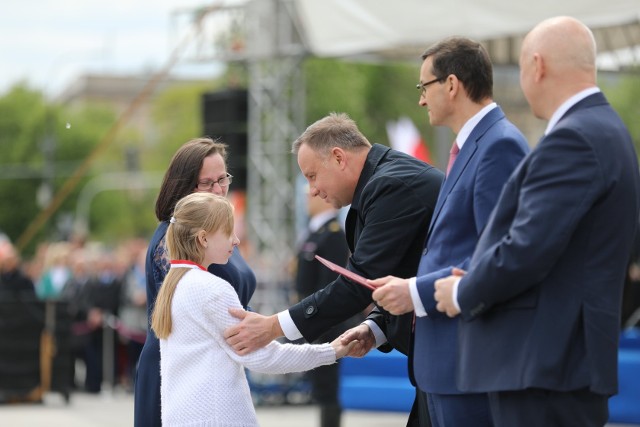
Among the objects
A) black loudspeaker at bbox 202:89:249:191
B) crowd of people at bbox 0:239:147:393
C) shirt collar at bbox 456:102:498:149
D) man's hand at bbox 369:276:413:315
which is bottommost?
crowd of people at bbox 0:239:147:393

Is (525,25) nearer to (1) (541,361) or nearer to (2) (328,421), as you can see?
(2) (328,421)

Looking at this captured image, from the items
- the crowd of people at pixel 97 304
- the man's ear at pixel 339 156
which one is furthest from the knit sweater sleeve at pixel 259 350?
the crowd of people at pixel 97 304

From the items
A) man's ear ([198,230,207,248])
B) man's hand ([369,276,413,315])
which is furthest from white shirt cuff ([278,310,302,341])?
man's hand ([369,276,413,315])

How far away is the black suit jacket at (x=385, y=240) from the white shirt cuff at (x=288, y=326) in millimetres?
23

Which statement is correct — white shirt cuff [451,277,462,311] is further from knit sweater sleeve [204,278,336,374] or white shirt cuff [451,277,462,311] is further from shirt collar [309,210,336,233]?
shirt collar [309,210,336,233]

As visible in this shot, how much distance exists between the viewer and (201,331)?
4.42 m

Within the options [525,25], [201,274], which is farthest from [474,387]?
[525,25]

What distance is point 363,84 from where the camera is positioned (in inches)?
1991

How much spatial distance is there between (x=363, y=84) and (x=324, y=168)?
46.0m

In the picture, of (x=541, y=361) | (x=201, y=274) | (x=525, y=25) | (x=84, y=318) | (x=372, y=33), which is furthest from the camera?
(x=84, y=318)

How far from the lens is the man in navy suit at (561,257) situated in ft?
11.3

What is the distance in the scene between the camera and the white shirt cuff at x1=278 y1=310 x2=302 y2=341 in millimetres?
4691

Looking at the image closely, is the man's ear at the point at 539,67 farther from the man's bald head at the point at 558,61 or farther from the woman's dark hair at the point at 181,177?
the woman's dark hair at the point at 181,177

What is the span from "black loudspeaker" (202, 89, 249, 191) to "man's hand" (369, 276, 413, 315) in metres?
11.4
